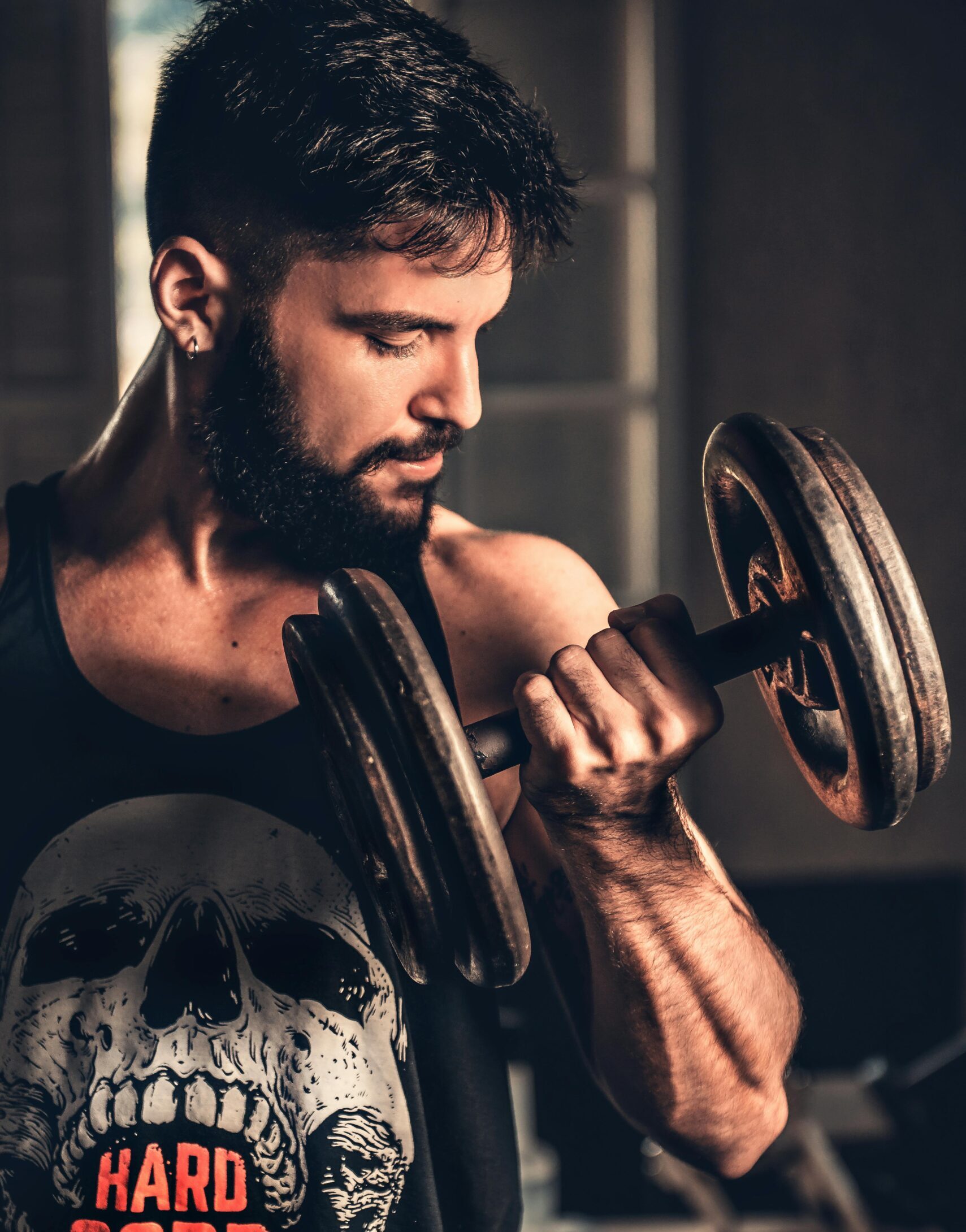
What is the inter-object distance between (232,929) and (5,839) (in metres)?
0.19

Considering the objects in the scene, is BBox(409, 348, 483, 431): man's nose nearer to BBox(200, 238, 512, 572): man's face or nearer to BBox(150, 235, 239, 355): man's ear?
BBox(200, 238, 512, 572): man's face

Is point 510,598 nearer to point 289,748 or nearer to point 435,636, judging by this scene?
point 435,636

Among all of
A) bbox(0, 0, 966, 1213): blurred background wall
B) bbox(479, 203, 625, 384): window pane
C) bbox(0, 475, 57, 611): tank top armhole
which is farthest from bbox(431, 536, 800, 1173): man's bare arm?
bbox(479, 203, 625, 384): window pane

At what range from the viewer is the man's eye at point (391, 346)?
717mm

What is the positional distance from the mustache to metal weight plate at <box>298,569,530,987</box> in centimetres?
18

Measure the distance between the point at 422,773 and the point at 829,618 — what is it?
23 centimetres

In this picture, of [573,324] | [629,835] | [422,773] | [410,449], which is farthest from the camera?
[573,324]

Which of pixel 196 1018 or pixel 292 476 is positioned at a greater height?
pixel 292 476

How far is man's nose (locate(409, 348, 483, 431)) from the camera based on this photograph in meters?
0.73

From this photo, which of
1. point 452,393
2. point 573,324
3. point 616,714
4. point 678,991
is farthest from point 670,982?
point 573,324

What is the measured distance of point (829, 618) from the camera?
0.55 meters

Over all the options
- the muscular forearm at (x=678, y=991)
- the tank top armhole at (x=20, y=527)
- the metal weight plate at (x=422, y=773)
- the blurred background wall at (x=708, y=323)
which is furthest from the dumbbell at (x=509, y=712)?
the blurred background wall at (x=708, y=323)

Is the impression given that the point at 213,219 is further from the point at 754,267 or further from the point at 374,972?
the point at 754,267

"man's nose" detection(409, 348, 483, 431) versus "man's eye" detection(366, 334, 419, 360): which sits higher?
"man's eye" detection(366, 334, 419, 360)
